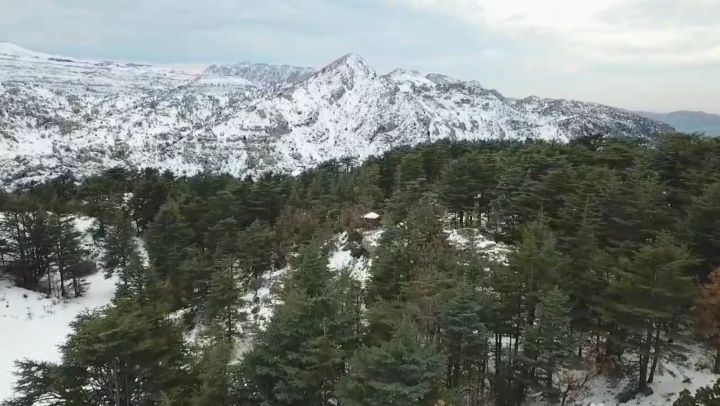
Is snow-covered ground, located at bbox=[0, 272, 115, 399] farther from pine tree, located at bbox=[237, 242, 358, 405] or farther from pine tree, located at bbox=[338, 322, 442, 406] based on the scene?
Answer: pine tree, located at bbox=[338, 322, 442, 406]

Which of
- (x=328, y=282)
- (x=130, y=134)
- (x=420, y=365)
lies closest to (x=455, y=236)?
(x=328, y=282)

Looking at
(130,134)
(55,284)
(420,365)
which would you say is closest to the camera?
(420,365)

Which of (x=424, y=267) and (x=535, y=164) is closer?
(x=424, y=267)

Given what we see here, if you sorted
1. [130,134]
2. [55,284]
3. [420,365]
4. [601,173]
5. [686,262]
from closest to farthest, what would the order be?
1. [420,365]
2. [686,262]
3. [601,173]
4. [55,284]
5. [130,134]

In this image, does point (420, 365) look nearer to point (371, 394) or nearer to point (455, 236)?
point (371, 394)

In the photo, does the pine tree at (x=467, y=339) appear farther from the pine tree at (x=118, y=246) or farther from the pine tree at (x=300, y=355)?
the pine tree at (x=118, y=246)

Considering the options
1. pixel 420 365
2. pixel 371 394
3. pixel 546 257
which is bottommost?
pixel 371 394

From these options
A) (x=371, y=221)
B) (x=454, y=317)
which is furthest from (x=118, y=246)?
(x=454, y=317)

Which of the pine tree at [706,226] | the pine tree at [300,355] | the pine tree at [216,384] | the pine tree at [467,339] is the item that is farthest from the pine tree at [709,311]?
the pine tree at [216,384]

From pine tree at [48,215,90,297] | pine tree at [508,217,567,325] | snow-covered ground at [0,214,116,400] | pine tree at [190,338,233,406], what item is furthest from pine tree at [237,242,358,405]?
pine tree at [48,215,90,297]

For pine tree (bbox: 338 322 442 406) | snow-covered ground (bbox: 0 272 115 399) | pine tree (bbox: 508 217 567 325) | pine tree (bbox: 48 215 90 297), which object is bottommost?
snow-covered ground (bbox: 0 272 115 399)

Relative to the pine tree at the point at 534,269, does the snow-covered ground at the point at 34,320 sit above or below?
below
